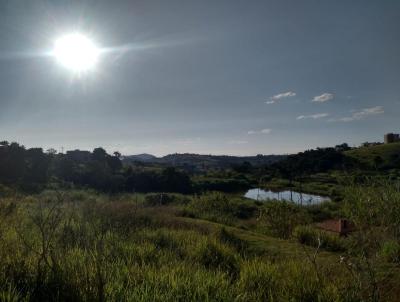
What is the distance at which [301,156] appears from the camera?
9606 centimetres

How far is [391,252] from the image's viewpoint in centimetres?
690

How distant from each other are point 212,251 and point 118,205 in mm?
5828

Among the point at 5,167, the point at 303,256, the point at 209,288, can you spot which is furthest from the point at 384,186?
the point at 5,167

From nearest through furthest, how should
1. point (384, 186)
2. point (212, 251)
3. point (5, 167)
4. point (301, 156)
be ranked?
point (212, 251)
point (384, 186)
point (5, 167)
point (301, 156)

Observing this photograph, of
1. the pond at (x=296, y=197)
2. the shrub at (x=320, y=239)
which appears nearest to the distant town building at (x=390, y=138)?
the pond at (x=296, y=197)

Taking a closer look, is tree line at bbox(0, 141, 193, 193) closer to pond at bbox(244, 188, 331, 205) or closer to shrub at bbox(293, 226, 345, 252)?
pond at bbox(244, 188, 331, 205)

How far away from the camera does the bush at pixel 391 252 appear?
684 cm

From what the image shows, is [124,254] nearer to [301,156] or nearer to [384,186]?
[384,186]

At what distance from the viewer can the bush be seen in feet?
22.4

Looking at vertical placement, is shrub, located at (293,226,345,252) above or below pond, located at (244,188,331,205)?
above

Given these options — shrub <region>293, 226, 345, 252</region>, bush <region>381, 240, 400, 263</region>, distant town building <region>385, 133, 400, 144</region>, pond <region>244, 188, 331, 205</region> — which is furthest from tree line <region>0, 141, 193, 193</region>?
distant town building <region>385, 133, 400, 144</region>

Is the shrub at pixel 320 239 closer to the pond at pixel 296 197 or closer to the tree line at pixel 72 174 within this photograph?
the pond at pixel 296 197

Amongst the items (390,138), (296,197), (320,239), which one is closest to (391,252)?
(320,239)

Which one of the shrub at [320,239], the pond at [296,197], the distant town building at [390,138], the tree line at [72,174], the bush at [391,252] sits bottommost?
the pond at [296,197]
